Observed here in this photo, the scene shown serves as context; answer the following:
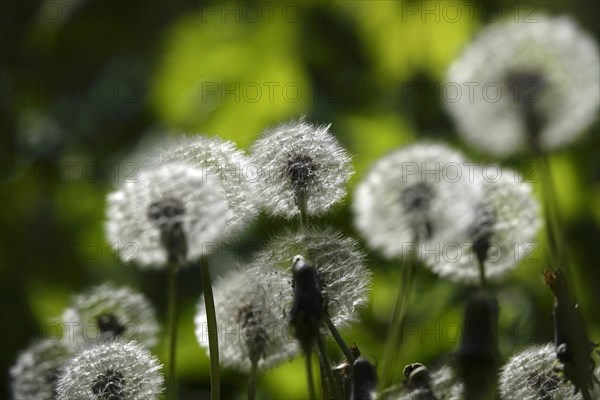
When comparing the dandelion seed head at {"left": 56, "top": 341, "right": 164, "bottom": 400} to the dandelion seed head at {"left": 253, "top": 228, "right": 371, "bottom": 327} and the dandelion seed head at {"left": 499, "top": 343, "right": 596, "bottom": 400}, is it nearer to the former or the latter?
the dandelion seed head at {"left": 253, "top": 228, "right": 371, "bottom": 327}

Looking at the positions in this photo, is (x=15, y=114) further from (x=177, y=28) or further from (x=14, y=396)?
(x=14, y=396)

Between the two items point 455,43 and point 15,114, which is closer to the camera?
point 455,43

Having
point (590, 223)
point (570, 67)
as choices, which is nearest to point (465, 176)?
point (570, 67)

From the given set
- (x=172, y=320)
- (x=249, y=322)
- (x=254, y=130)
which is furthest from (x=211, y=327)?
(x=254, y=130)

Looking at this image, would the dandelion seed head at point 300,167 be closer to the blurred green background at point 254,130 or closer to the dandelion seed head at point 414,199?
the dandelion seed head at point 414,199

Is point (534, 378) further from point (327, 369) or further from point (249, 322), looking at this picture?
point (249, 322)

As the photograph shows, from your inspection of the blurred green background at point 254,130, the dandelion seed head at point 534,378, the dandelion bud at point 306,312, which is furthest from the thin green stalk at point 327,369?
the blurred green background at point 254,130

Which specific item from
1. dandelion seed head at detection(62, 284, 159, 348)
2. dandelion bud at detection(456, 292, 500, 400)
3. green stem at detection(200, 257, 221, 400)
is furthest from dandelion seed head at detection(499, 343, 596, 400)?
dandelion seed head at detection(62, 284, 159, 348)
